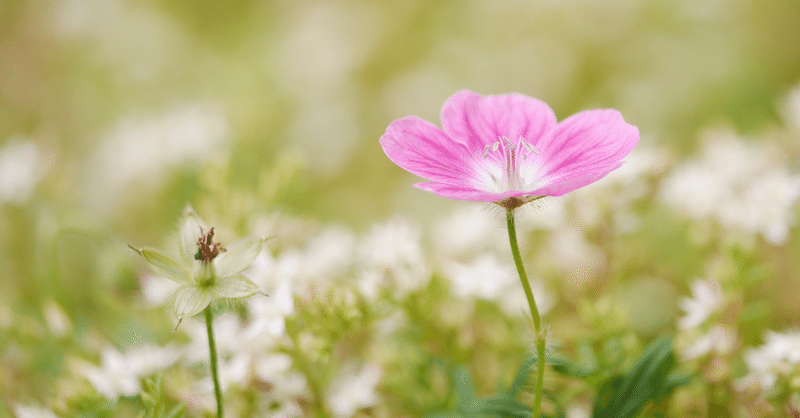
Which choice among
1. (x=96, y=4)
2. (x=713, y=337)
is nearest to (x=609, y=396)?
(x=713, y=337)

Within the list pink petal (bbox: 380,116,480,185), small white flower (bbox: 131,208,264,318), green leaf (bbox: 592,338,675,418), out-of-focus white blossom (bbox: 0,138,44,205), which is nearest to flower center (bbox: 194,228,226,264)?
small white flower (bbox: 131,208,264,318)

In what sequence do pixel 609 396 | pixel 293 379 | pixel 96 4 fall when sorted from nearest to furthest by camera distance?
pixel 609 396 → pixel 293 379 → pixel 96 4

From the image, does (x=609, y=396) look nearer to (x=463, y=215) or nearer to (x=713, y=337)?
(x=713, y=337)

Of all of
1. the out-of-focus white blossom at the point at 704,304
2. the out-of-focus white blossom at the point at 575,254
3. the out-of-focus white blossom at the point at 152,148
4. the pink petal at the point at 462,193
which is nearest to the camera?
the pink petal at the point at 462,193

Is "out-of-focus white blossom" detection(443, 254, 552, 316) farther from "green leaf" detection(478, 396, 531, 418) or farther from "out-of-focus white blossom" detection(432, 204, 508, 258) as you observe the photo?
"green leaf" detection(478, 396, 531, 418)

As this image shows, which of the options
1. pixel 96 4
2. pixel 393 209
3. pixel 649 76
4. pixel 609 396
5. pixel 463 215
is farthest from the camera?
pixel 96 4

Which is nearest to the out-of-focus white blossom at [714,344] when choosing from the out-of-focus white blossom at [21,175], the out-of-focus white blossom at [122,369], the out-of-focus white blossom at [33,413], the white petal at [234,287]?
the white petal at [234,287]

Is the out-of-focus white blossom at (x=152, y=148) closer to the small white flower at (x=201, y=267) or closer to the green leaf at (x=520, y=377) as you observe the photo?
the small white flower at (x=201, y=267)
